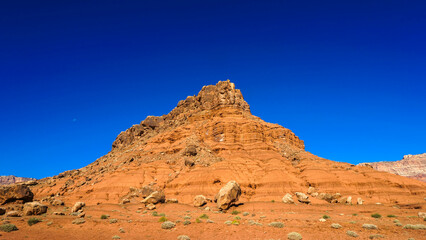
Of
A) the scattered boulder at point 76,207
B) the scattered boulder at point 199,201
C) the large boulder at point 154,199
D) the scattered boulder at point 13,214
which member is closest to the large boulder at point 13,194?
the scattered boulder at point 76,207

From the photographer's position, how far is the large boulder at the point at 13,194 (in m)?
37.1

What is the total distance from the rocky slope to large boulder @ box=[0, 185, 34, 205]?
1494 centimetres

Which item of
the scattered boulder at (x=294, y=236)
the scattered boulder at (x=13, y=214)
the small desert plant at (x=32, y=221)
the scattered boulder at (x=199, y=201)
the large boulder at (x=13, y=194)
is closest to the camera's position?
the scattered boulder at (x=294, y=236)

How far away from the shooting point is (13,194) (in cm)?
3806

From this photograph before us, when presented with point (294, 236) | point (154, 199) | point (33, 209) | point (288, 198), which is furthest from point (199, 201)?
point (294, 236)

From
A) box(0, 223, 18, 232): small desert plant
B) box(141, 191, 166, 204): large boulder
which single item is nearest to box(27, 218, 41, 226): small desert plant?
box(0, 223, 18, 232): small desert plant

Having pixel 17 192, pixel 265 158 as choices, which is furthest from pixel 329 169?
pixel 17 192

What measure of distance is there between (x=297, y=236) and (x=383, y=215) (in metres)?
24.2

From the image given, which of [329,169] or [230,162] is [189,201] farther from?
[329,169]

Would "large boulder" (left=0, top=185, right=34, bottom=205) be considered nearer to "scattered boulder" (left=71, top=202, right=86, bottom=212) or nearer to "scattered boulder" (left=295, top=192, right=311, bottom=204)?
"scattered boulder" (left=71, top=202, right=86, bottom=212)

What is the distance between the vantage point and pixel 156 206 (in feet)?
150

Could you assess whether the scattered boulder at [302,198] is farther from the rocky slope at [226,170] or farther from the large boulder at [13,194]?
the large boulder at [13,194]

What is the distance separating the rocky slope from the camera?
5319 centimetres

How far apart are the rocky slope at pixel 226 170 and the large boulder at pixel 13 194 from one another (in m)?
14.9
